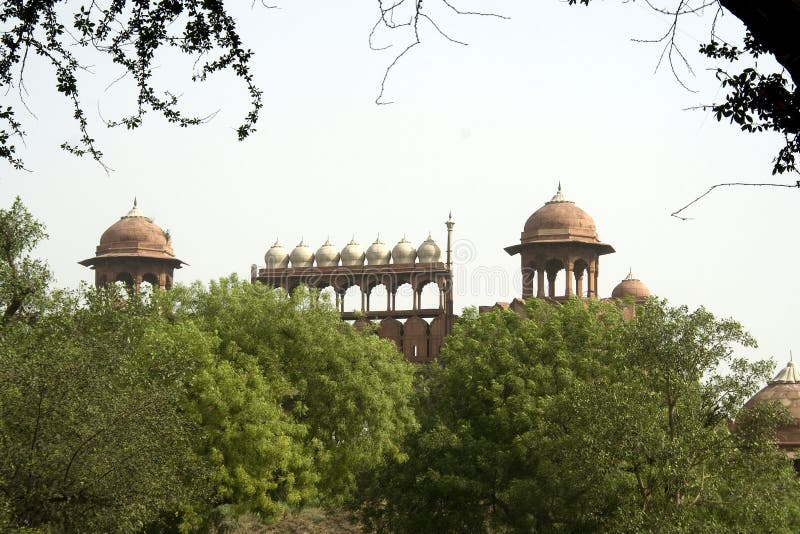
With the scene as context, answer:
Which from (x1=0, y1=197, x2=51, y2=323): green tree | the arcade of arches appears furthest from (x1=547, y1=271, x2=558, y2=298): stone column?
(x1=0, y1=197, x2=51, y2=323): green tree

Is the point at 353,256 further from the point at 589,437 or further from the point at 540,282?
the point at 589,437

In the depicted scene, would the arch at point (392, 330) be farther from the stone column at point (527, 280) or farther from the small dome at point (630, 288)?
the small dome at point (630, 288)

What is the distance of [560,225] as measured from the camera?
168 feet

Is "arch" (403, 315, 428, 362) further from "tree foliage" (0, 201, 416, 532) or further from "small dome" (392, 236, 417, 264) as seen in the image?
"tree foliage" (0, 201, 416, 532)

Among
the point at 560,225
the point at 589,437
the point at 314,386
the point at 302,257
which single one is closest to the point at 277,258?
the point at 302,257

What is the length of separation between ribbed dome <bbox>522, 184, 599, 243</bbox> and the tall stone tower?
1635 cm

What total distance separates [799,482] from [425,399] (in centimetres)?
1327

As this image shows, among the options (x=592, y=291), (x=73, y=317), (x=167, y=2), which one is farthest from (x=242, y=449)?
(x=592, y=291)

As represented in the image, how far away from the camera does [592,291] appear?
5022 centimetres

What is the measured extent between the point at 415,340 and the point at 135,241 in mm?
14898

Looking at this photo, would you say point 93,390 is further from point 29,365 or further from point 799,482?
point 799,482

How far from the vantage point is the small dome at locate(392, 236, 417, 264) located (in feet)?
169

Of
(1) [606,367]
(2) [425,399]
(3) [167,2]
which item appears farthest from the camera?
(2) [425,399]

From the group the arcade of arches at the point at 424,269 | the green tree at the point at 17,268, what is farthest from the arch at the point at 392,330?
the green tree at the point at 17,268
